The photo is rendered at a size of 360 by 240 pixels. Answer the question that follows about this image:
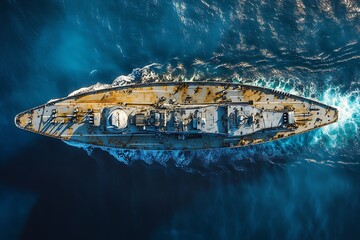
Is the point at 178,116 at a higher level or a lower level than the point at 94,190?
higher

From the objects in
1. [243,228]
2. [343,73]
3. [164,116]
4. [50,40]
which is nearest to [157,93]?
[164,116]

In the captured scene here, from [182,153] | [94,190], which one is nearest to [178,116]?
[182,153]

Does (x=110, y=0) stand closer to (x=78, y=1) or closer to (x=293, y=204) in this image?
(x=78, y=1)

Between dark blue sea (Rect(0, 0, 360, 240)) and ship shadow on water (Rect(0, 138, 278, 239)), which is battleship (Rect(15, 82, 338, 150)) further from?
ship shadow on water (Rect(0, 138, 278, 239))

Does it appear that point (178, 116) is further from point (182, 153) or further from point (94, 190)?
point (94, 190)

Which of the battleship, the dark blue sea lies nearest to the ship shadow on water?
the dark blue sea

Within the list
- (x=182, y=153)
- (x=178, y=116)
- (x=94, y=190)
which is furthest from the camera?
(x=182, y=153)
